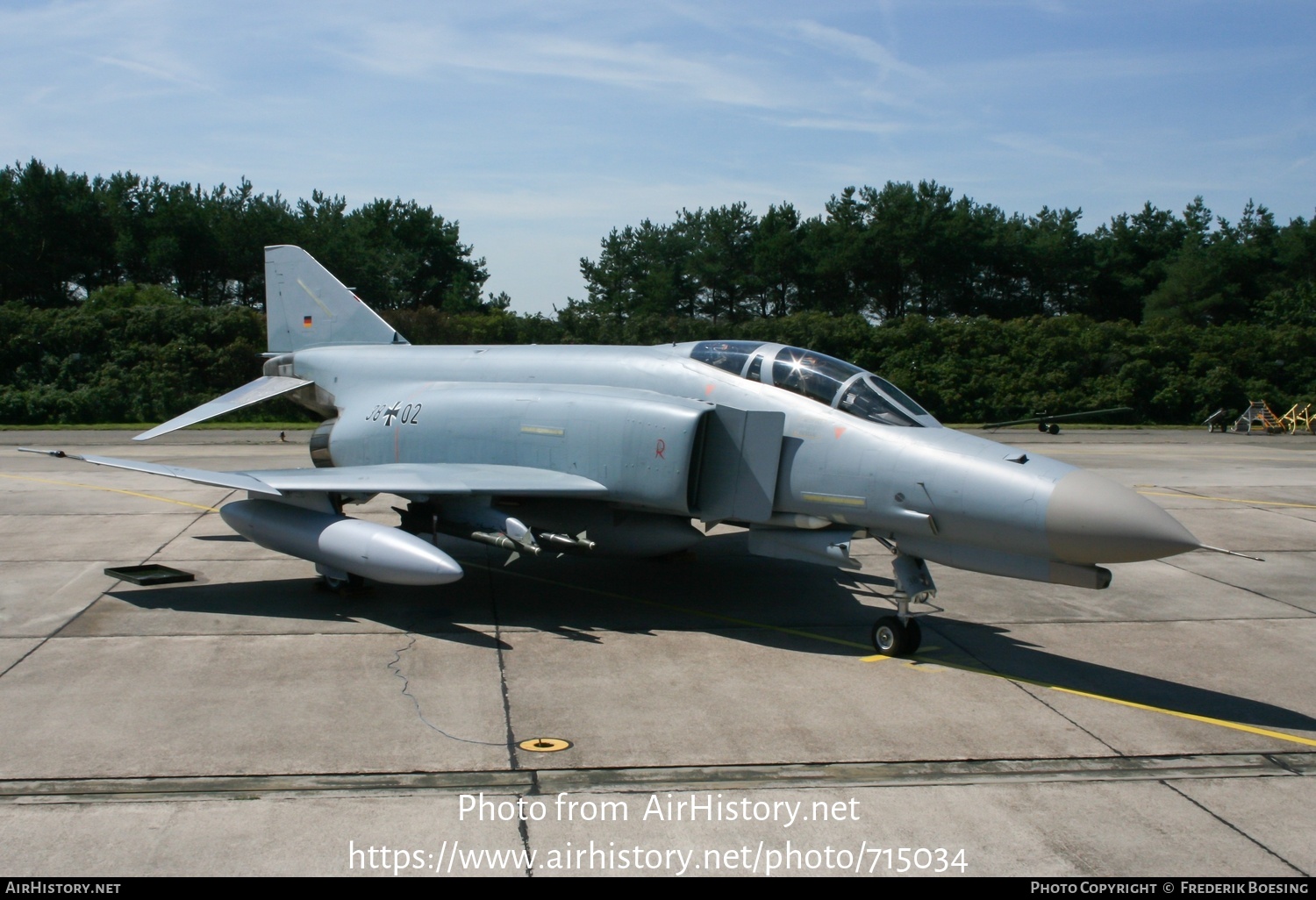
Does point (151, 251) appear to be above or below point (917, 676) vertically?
above

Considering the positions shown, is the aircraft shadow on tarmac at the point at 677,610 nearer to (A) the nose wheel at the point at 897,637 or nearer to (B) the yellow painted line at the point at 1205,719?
(B) the yellow painted line at the point at 1205,719

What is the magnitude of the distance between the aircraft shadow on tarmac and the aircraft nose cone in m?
1.46

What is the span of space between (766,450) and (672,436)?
2.91 ft

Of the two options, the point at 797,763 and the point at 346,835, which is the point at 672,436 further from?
the point at 346,835

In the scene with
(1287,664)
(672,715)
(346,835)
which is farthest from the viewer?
(1287,664)

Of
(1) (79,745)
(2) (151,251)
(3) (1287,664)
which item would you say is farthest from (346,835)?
(2) (151,251)

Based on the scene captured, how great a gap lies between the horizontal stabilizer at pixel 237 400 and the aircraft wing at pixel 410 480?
2418 mm

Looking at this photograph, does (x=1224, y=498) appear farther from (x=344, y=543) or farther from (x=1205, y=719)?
(x=344, y=543)

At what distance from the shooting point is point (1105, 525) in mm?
7230

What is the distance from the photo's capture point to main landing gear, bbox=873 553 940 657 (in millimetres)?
8695

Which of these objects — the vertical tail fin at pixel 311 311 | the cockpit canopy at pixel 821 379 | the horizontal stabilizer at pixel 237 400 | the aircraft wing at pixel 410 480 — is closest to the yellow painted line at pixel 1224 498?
the cockpit canopy at pixel 821 379

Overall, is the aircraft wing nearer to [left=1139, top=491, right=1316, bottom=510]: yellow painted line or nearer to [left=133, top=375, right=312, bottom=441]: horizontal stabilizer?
[left=133, top=375, right=312, bottom=441]: horizontal stabilizer

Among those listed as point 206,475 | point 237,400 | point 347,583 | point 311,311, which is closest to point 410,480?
point 347,583
